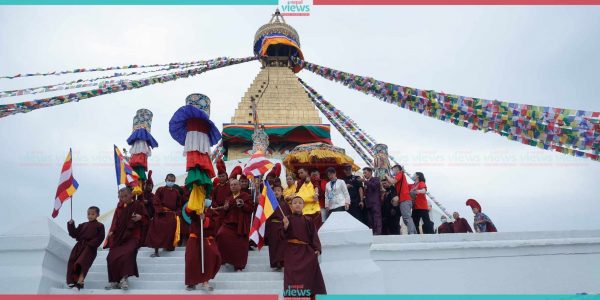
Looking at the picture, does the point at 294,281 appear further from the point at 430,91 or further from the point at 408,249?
the point at 430,91

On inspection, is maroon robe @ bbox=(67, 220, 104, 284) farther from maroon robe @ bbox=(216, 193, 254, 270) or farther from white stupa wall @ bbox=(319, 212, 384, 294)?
white stupa wall @ bbox=(319, 212, 384, 294)

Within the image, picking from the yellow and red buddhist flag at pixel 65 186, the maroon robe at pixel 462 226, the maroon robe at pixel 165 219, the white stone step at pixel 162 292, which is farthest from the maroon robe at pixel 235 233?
the maroon robe at pixel 462 226

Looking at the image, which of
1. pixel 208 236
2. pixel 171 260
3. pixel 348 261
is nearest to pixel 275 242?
pixel 208 236

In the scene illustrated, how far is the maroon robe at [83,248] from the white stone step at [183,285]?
0.44 meters

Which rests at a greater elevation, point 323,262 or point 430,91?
point 430,91

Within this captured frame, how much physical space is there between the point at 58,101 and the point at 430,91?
7485mm

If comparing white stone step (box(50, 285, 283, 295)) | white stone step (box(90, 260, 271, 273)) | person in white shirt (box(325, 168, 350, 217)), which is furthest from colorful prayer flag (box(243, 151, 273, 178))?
white stone step (box(50, 285, 283, 295))

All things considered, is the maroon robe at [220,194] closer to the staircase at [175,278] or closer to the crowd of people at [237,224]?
the crowd of people at [237,224]

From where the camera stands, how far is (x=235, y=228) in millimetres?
5941

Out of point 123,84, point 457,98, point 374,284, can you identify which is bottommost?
point 374,284

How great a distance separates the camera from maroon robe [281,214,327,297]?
452 cm

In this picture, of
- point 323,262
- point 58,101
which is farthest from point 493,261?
point 58,101

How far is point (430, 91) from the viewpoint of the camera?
695cm

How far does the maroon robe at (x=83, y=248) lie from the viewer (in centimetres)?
521
